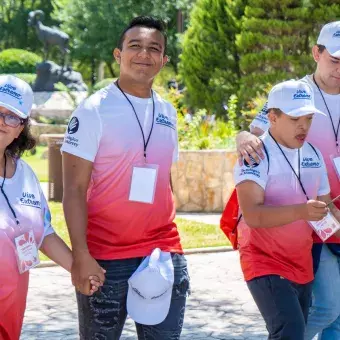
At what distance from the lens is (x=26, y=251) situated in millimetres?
3721

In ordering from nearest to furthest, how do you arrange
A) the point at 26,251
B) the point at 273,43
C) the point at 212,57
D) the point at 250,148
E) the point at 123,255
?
the point at 26,251
the point at 123,255
the point at 250,148
the point at 273,43
the point at 212,57

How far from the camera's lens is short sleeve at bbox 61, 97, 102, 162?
162 inches

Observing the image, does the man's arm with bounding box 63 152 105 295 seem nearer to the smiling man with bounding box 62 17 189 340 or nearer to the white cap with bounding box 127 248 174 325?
the smiling man with bounding box 62 17 189 340

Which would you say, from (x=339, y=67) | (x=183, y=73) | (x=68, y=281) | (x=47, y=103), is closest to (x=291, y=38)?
(x=183, y=73)

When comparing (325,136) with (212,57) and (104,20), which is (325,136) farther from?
(104,20)

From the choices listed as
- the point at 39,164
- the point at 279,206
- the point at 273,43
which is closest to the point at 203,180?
the point at 39,164

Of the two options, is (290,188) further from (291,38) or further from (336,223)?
(291,38)

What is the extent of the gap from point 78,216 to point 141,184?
297mm

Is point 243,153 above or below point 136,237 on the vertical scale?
above

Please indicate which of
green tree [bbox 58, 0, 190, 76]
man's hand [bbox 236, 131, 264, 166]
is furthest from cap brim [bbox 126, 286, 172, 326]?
green tree [bbox 58, 0, 190, 76]

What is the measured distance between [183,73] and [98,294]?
20.6m

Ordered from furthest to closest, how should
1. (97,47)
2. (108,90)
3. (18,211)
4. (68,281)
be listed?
(97,47)
(68,281)
(108,90)
(18,211)

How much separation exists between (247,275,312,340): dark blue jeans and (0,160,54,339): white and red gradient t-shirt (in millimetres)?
1127

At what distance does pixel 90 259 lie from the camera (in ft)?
13.1
